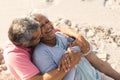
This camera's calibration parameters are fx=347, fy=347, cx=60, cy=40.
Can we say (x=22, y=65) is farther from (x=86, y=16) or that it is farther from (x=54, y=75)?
(x=86, y=16)

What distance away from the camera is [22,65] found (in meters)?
2.51

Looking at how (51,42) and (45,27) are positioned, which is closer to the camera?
(45,27)

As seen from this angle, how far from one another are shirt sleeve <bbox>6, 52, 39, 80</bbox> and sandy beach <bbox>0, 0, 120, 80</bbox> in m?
1.55

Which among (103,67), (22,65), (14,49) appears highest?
(14,49)

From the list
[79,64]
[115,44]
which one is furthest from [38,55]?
[115,44]

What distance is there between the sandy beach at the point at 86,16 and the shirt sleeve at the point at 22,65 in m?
1.55

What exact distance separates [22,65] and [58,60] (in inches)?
12.7

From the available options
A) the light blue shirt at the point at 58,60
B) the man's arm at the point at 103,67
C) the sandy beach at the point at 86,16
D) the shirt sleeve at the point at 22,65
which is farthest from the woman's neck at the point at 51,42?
the sandy beach at the point at 86,16

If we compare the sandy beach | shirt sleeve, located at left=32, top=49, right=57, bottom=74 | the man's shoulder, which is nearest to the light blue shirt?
shirt sleeve, located at left=32, top=49, right=57, bottom=74

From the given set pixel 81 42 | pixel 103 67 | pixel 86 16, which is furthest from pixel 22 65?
pixel 86 16

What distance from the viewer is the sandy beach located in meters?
4.23

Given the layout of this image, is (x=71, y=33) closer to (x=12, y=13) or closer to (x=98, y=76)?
(x=98, y=76)

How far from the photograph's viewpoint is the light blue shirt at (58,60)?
2.63 m

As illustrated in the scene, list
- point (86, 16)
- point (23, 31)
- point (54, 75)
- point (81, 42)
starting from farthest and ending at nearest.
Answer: point (86, 16)
point (81, 42)
point (54, 75)
point (23, 31)
